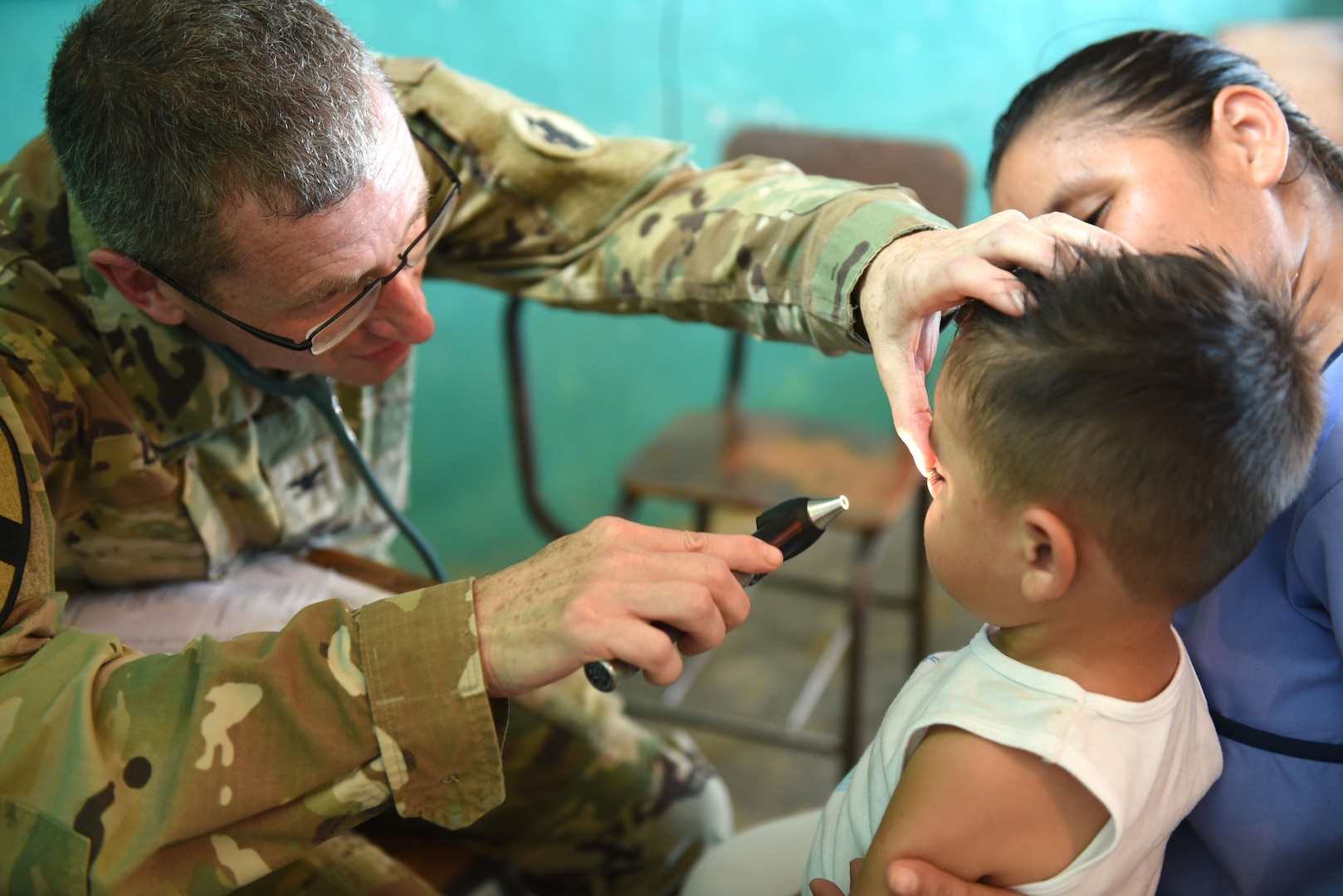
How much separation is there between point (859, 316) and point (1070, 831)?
47 centimetres

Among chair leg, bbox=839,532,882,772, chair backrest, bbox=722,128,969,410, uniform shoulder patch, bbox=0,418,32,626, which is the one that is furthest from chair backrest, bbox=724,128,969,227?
uniform shoulder patch, bbox=0,418,32,626

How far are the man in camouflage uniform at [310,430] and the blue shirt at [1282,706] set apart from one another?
295 mm

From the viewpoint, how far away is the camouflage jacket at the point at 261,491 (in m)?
0.73

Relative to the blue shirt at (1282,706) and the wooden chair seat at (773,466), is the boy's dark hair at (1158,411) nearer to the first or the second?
the blue shirt at (1282,706)

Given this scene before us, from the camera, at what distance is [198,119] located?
2.75 ft

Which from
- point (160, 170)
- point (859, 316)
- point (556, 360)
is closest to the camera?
point (160, 170)

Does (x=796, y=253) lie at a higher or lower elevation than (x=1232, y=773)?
higher

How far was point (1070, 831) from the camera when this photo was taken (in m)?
0.70

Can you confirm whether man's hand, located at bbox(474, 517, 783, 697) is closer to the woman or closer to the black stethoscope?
the woman

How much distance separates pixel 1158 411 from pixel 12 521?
82 cm

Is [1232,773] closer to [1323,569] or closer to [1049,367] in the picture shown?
[1323,569]

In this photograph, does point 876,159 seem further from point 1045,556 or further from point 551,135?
point 1045,556

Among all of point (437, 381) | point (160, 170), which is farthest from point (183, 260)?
point (437, 381)

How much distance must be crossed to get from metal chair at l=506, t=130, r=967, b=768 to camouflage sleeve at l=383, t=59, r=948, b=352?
52cm
